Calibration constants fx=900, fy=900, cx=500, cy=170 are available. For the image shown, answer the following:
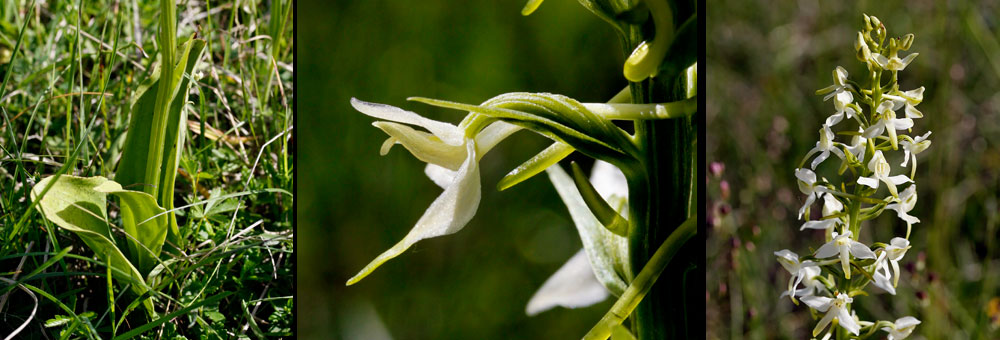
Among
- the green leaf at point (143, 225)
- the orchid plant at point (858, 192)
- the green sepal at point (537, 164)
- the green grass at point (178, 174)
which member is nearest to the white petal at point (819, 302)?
the orchid plant at point (858, 192)

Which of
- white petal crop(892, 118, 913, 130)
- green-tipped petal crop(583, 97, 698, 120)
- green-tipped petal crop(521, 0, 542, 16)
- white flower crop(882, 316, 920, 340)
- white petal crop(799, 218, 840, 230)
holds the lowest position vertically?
white flower crop(882, 316, 920, 340)

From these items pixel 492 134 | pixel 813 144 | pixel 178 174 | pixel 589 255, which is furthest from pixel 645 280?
pixel 813 144

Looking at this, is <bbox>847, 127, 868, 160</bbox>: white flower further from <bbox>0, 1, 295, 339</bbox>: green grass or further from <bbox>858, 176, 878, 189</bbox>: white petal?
<bbox>0, 1, 295, 339</bbox>: green grass

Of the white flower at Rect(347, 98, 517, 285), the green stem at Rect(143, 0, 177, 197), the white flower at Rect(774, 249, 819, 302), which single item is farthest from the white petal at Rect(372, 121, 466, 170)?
the green stem at Rect(143, 0, 177, 197)

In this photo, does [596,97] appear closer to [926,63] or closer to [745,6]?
[926,63]

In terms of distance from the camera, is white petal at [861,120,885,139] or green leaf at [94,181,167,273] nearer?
white petal at [861,120,885,139]

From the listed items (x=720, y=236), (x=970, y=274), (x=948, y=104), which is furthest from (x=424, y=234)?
(x=948, y=104)

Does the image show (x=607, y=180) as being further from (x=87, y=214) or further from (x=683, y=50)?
(x=87, y=214)
